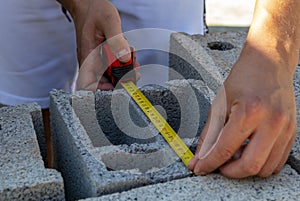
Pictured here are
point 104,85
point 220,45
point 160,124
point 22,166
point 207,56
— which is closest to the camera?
point 22,166

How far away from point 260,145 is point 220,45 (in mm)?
906

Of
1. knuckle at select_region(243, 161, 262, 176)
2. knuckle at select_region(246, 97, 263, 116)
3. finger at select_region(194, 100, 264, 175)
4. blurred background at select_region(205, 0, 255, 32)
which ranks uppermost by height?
knuckle at select_region(246, 97, 263, 116)

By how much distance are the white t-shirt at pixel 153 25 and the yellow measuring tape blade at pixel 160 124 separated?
0.38 m

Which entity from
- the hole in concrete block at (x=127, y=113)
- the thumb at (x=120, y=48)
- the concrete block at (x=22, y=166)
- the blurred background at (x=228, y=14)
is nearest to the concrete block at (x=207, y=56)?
the hole in concrete block at (x=127, y=113)

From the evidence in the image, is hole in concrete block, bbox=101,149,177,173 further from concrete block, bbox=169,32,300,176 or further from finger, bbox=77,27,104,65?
finger, bbox=77,27,104,65

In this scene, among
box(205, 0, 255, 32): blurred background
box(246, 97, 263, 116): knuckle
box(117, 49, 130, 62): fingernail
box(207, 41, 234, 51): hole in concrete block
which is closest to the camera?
box(246, 97, 263, 116): knuckle

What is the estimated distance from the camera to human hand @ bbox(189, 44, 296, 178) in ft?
4.00

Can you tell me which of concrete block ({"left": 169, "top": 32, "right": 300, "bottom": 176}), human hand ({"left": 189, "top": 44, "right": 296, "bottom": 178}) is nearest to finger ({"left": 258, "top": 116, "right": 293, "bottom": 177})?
human hand ({"left": 189, "top": 44, "right": 296, "bottom": 178})

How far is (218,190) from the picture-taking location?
125 centimetres

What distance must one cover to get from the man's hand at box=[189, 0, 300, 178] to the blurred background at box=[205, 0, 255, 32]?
3.55 meters

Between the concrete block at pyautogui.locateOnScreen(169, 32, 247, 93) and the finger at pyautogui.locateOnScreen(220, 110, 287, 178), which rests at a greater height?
the finger at pyautogui.locateOnScreen(220, 110, 287, 178)

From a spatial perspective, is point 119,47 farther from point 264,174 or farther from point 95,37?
point 264,174

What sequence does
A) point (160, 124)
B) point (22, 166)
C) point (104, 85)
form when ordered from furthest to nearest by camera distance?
point (104, 85) < point (160, 124) < point (22, 166)

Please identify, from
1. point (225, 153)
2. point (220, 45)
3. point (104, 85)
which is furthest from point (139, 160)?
point (220, 45)
